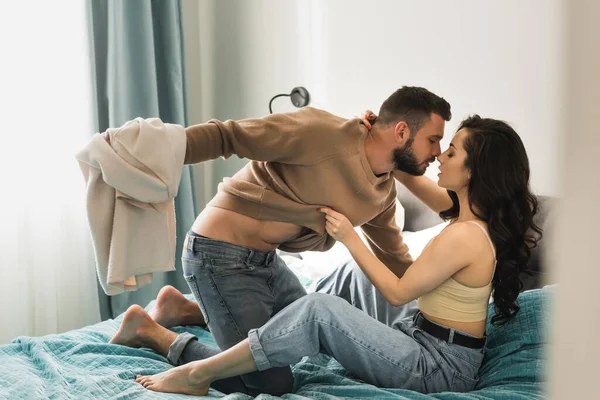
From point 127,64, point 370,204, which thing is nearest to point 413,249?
point 370,204

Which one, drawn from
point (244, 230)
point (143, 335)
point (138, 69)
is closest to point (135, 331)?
point (143, 335)

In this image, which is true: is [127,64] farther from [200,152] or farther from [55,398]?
[55,398]

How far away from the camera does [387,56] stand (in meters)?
2.68

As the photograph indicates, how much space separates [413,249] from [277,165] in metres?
0.62

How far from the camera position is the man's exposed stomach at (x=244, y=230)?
188cm

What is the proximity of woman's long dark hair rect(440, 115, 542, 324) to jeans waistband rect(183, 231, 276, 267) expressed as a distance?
2.08 feet

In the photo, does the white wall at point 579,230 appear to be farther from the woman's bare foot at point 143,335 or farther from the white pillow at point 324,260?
the white pillow at point 324,260

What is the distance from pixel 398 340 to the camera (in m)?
1.56

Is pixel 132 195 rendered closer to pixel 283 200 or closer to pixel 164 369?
pixel 283 200

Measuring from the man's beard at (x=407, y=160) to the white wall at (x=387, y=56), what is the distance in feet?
1.14

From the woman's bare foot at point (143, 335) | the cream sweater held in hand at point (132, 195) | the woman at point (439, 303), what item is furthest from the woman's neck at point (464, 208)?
the woman's bare foot at point (143, 335)

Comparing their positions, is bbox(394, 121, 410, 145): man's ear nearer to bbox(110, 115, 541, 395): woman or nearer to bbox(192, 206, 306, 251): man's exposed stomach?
bbox(110, 115, 541, 395): woman

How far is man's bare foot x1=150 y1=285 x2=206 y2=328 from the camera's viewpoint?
2.13 m

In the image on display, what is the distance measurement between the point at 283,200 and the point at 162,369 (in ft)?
1.89
